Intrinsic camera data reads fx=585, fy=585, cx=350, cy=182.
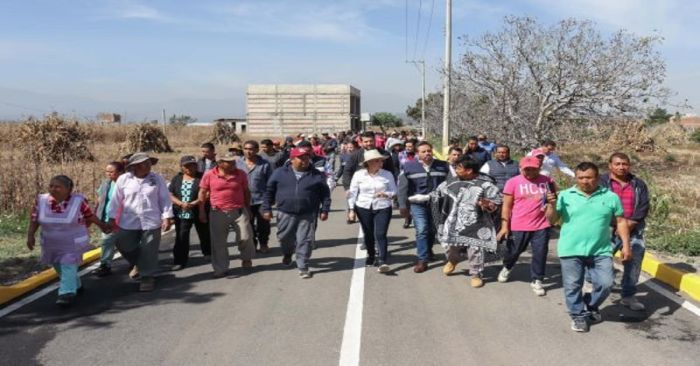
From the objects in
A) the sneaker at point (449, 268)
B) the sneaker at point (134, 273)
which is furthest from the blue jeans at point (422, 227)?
the sneaker at point (134, 273)

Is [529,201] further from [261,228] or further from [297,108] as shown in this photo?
[297,108]

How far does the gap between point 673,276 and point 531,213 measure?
194 centimetres

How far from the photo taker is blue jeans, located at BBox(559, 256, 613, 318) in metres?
5.15

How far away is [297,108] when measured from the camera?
67.4 metres

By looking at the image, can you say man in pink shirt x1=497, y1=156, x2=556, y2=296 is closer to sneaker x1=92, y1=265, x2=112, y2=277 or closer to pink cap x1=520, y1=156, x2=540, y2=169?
pink cap x1=520, y1=156, x2=540, y2=169

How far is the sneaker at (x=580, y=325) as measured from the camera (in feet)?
16.7

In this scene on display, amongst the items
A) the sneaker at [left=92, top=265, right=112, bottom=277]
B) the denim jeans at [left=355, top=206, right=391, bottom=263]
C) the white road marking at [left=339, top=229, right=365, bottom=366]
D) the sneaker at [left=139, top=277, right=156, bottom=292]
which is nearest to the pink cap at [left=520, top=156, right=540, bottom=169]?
the denim jeans at [left=355, top=206, right=391, bottom=263]

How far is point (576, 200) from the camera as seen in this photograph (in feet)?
17.2

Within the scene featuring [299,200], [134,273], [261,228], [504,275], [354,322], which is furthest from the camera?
[261,228]

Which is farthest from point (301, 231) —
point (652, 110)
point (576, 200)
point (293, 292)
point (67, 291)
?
point (652, 110)

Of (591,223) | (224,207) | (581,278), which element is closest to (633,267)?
(581,278)

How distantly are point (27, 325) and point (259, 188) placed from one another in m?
3.91

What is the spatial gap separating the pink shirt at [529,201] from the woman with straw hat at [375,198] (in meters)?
1.56

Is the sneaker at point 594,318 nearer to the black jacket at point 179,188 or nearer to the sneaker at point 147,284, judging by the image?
the sneaker at point 147,284
